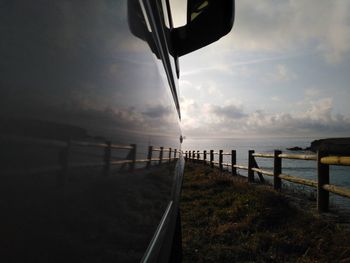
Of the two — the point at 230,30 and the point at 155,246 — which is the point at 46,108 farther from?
the point at 230,30

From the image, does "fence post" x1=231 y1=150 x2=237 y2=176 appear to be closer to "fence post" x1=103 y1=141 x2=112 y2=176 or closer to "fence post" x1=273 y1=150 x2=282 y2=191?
"fence post" x1=273 y1=150 x2=282 y2=191

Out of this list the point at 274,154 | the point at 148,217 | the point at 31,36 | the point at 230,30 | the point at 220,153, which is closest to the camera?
the point at 31,36

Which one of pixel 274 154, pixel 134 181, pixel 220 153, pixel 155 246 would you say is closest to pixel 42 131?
pixel 134 181

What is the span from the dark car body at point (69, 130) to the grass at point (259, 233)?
308 cm

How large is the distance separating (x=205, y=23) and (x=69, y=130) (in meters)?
1.08

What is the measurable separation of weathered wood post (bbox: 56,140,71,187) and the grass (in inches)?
128

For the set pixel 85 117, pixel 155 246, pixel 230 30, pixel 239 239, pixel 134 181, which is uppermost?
pixel 230 30

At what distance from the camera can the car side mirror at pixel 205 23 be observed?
127 centimetres

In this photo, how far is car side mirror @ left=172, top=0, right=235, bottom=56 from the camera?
127cm

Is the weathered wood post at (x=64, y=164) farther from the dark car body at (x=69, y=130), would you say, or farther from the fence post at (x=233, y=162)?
the fence post at (x=233, y=162)

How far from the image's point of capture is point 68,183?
1.27ft

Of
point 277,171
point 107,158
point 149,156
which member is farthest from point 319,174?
point 107,158

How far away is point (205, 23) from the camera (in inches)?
52.7

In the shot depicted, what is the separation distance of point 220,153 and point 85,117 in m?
14.1
